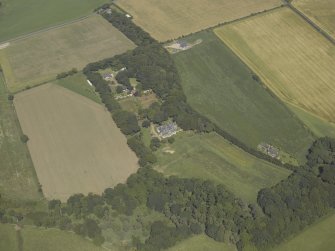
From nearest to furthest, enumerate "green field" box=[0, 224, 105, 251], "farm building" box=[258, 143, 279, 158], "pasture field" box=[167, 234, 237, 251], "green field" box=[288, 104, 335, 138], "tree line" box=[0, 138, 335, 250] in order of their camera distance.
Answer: "pasture field" box=[167, 234, 237, 251] → "green field" box=[0, 224, 105, 251] → "tree line" box=[0, 138, 335, 250] → "farm building" box=[258, 143, 279, 158] → "green field" box=[288, 104, 335, 138]

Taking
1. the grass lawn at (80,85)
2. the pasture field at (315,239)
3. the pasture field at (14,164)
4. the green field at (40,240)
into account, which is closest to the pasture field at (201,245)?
the pasture field at (315,239)

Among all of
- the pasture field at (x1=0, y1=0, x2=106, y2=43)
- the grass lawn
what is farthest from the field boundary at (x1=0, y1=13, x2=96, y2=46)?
the grass lawn

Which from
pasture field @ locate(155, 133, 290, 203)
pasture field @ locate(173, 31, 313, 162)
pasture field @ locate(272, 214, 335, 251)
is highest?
pasture field @ locate(173, 31, 313, 162)

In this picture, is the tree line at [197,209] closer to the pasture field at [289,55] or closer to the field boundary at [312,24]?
the pasture field at [289,55]

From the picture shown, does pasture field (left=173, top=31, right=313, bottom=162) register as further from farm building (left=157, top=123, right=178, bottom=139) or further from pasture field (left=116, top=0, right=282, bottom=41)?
pasture field (left=116, top=0, right=282, bottom=41)

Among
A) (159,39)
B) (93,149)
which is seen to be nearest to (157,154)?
(93,149)

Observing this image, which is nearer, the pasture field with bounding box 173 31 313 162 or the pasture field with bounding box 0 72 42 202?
the pasture field with bounding box 0 72 42 202

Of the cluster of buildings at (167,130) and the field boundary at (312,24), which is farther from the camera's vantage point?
the field boundary at (312,24)
